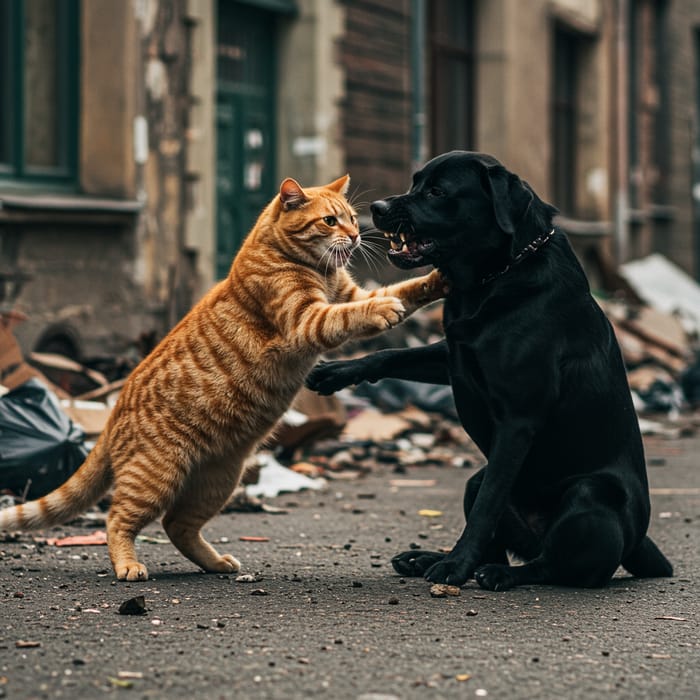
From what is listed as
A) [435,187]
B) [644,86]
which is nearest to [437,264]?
[435,187]

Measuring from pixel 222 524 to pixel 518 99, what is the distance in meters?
11.8

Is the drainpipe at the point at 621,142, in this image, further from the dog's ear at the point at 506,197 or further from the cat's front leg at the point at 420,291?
the dog's ear at the point at 506,197

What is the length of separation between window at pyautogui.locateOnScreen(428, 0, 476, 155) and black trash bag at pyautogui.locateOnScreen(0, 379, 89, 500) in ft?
33.4

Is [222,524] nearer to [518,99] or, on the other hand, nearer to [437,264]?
[437,264]

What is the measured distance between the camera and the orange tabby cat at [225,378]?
5.18m

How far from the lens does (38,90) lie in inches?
421

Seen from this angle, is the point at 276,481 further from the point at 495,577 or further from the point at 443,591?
the point at 443,591

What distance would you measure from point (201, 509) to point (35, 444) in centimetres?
181

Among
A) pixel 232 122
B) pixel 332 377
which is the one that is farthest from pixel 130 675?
pixel 232 122

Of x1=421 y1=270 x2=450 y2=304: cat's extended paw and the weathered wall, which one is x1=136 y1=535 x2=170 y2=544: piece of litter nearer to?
x1=421 y1=270 x2=450 y2=304: cat's extended paw

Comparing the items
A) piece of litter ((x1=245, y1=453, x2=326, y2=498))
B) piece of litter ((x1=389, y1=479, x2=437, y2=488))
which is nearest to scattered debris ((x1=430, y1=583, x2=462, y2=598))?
piece of litter ((x1=245, y1=453, x2=326, y2=498))

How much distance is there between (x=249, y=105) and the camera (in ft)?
43.7

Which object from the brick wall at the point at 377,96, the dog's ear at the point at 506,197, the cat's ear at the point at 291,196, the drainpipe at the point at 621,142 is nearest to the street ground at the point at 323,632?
the dog's ear at the point at 506,197

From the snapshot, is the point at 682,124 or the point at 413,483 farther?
the point at 682,124
